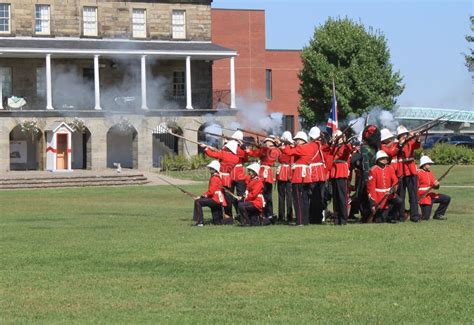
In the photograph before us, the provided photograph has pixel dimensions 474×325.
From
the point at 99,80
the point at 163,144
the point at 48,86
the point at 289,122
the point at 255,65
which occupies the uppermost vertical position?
the point at 255,65

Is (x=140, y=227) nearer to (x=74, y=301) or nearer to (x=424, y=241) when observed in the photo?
(x=424, y=241)

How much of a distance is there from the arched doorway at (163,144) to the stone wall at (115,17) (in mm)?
6079

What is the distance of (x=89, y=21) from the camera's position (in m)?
60.3

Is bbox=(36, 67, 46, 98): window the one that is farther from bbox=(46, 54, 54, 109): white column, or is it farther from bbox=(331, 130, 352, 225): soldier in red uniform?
bbox=(331, 130, 352, 225): soldier in red uniform

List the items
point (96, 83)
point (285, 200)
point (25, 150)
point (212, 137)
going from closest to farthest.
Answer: point (285, 200)
point (212, 137)
point (96, 83)
point (25, 150)

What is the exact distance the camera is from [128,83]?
61.7 m

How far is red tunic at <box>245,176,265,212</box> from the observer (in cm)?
2183

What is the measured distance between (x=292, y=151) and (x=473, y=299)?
33.7 ft

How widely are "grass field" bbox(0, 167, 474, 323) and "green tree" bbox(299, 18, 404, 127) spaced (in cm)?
4292

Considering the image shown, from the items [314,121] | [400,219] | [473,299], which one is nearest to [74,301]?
[473,299]

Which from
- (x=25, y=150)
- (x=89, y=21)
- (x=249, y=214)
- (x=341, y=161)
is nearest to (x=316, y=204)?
(x=341, y=161)

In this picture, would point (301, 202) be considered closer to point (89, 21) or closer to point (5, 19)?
point (5, 19)

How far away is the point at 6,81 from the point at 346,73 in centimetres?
2069

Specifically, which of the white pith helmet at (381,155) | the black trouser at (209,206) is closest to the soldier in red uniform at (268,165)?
the black trouser at (209,206)
